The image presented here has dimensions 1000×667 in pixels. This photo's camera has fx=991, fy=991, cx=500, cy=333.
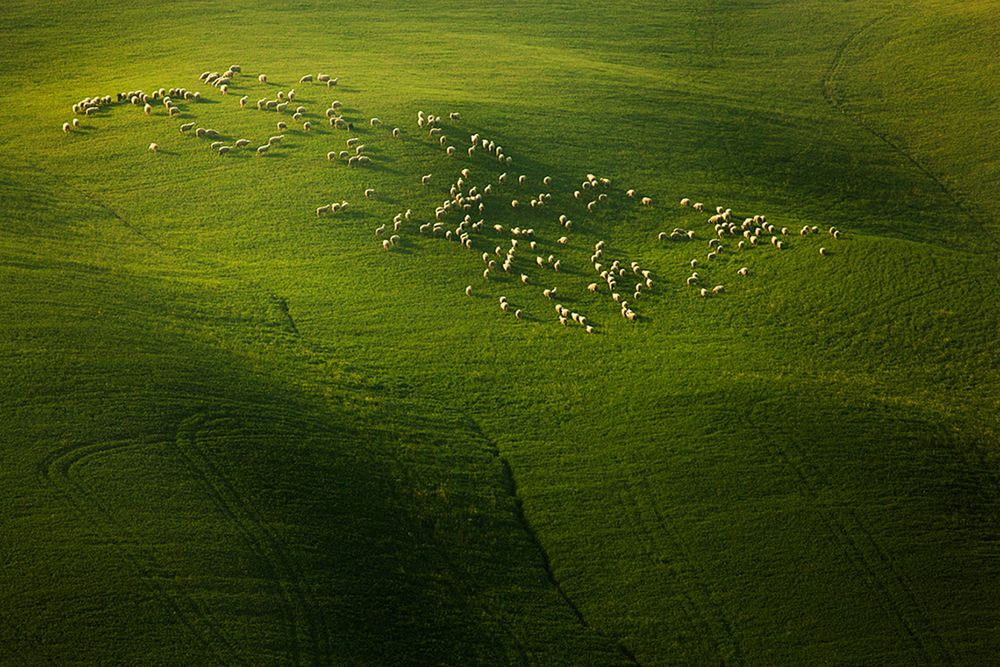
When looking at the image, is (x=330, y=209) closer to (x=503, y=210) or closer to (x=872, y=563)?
(x=503, y=210)

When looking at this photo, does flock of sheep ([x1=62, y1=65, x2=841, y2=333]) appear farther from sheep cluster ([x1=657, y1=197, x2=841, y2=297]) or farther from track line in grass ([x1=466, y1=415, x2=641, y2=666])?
track line in grass ([x1=466, y1=415, x2=641, y2=666])

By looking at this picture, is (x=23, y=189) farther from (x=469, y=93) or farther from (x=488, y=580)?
(x=488, y=580)

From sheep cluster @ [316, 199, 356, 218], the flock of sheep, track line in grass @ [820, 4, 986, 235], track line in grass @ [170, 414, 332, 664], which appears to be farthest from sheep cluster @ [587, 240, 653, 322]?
track line in grass @ [820, 4, 986, 235]

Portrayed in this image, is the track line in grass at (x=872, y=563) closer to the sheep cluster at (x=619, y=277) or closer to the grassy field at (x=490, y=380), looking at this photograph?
the grassy field at (x=490, y=380)

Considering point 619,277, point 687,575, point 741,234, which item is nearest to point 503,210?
point 619,277

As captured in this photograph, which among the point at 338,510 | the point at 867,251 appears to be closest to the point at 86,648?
the point at 338,510

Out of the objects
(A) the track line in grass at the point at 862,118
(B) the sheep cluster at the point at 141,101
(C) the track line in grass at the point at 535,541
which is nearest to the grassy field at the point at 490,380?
(C) the track line in grass at the point at 535,541
